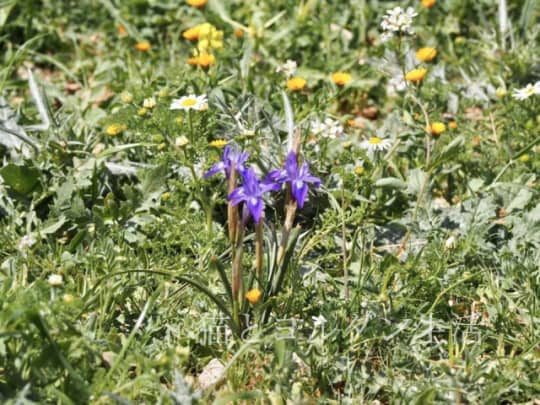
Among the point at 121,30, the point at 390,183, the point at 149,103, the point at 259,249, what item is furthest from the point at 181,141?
the point at 121,30

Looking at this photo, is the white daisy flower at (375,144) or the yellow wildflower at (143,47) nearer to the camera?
the white daisy flower at (375,144)

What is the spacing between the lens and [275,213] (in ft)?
9.52

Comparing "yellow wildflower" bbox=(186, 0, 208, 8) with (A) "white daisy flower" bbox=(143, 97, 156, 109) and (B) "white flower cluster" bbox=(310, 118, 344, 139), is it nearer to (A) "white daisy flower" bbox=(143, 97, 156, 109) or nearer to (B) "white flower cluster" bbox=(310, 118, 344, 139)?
(A) "white daisy flower" bbox=(143, 97, 156, 109)

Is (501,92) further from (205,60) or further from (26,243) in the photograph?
(26,243)

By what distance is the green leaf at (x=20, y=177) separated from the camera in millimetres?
3180

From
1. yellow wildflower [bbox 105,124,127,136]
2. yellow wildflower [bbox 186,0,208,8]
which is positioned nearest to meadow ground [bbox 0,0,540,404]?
yellow wildflower [bbox 105,124,127,136]

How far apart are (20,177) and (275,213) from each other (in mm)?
988

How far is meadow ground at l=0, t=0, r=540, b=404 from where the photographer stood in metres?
2.53

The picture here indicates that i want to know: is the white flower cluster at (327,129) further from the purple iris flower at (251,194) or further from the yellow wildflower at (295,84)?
the purple iris flower at (251,194)

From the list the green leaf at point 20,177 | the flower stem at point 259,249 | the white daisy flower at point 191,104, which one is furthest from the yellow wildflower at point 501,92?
the green leaf at point 20,177

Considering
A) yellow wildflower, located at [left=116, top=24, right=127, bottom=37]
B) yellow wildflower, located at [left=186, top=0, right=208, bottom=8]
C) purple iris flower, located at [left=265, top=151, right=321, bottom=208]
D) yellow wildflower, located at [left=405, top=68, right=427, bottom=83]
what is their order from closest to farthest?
purple iris flower, located at [left=265, top=151, right=321, bottom=208] → yellow wildflower, located at [left=405, top=68, right=427, bottom=83] → yellow wildflower, located at [left=186, top=0, right=208, bottom=8] → yellow wildflower, located at [left=116, top=24, right=127, bottom=37]

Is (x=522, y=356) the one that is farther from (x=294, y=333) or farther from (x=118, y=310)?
(x=118, y=310)

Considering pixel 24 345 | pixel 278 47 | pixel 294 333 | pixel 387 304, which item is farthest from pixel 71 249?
pixel 278 47

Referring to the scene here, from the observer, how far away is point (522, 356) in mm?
2646
